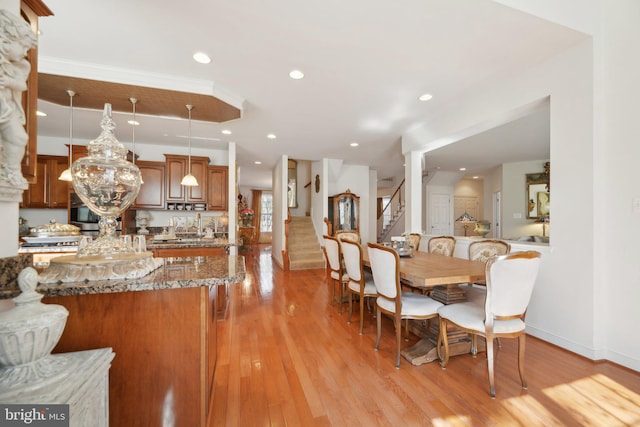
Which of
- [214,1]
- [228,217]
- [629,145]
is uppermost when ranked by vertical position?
[214,1]

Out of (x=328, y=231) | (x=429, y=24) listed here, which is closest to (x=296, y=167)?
(x=328, y=231)

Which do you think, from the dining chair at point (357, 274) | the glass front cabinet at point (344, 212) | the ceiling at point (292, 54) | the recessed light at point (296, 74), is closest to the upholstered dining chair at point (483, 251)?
the dining chair at point (357, 274)

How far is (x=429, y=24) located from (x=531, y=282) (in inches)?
83.4

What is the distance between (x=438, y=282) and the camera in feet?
6.45

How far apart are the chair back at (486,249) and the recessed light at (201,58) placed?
144 inches

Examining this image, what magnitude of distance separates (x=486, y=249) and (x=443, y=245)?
0.63 meters

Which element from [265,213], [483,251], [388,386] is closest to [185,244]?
[388,386]

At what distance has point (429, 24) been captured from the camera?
1980 mm

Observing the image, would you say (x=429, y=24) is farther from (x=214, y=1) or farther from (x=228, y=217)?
(x=228, y=217)

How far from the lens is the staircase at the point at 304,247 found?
601cm

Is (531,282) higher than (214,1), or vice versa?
(214,1)

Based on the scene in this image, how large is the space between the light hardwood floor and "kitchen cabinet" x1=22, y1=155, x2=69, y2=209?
4.29m

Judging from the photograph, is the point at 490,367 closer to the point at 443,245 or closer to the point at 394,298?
the point at 394,298

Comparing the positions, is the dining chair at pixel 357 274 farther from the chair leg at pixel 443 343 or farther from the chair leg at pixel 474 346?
the chair leg at pixel 474 346
